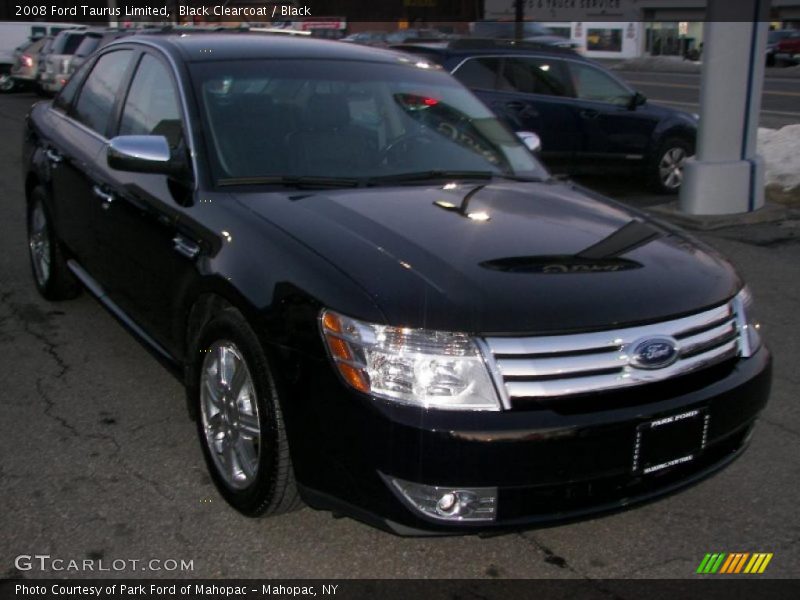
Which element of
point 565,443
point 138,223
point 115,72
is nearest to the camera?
point 565,443

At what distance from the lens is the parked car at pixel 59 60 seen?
790 inches

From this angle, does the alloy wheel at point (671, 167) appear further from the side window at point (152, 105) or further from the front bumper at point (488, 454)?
the front bumper at point (488, 454)

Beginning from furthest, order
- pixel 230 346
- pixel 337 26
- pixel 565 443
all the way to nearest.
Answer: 1. pixel 337 26
2. pixel 230 346
3. pixel 565 443

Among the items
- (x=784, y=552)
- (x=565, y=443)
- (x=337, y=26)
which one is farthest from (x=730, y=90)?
(x=337, y=26)

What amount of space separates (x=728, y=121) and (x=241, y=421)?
6.58m

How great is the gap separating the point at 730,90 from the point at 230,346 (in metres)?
6.53

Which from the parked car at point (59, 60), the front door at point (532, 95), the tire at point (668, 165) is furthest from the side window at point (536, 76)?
the parked car at point (59, 60)

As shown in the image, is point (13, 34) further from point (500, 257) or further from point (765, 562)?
point (765, 562)

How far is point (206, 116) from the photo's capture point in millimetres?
4023

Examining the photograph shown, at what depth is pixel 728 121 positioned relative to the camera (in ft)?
28.3

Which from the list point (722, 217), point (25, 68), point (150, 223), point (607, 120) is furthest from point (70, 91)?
point (25, 68)

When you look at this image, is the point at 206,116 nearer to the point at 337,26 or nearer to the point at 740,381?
the point at 740,381

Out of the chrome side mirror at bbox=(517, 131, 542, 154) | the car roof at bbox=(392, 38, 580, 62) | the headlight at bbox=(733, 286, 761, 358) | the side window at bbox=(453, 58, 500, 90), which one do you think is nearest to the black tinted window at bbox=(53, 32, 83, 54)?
the car roof at bbox=(392, 38, 580, 62)

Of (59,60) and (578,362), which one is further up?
(578,362)
